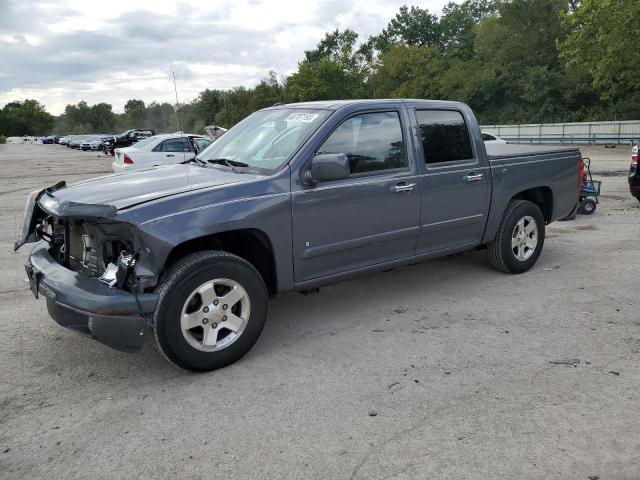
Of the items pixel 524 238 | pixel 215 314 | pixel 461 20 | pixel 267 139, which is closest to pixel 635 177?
pixel 524 238

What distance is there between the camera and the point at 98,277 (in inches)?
148

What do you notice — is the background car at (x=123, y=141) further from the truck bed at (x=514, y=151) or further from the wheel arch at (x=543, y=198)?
the wheel arch at (x=543, y=198)

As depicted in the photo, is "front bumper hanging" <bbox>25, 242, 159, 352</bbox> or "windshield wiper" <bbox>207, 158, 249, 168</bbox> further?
"windshield wiper" <bbox>207, 158, 249, 168</bbox>

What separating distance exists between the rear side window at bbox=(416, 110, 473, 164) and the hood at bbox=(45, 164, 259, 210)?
1726 millimetres


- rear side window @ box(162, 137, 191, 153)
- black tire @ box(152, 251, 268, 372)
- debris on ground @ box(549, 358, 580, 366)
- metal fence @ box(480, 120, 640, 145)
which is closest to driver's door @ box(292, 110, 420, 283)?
black tire @ box(152, 251, 268, 372)

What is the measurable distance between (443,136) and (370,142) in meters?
0.92

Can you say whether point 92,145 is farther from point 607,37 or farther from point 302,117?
point 302,117

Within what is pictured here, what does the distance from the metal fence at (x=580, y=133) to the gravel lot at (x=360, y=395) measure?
95.7ft

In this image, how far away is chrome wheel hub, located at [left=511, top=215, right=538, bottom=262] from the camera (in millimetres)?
5797

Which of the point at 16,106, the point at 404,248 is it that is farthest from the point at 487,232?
the point at 16,106

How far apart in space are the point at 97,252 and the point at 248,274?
40.9 inches

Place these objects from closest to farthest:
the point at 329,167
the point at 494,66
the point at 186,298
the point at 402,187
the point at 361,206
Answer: the point at 186,298 → the point at 329,167 → the point at 361,206 → the point at 402,187 → the point at 494,66

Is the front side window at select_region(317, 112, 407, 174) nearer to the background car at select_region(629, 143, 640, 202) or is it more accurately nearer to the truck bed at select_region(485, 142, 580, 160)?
the truck bed at select_region(485, 142, 580, 160)

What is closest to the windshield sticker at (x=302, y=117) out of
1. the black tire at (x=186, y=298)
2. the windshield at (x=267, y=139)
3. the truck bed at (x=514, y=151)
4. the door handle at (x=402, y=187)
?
the windshield at (x=267, y=139)
